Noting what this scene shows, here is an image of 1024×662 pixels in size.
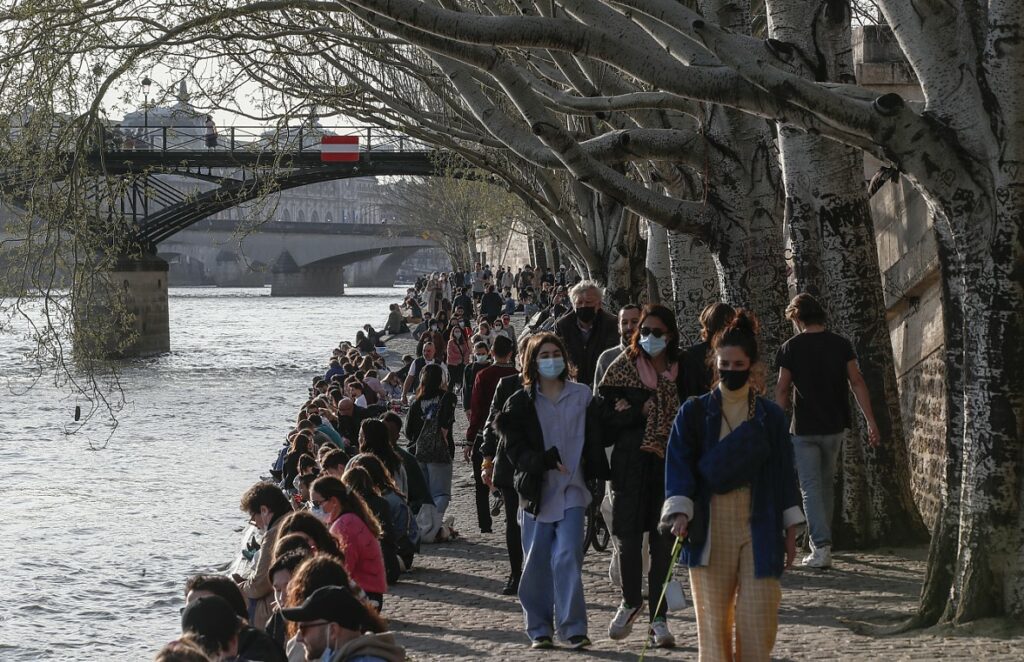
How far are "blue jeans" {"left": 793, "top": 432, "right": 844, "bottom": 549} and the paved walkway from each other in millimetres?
413

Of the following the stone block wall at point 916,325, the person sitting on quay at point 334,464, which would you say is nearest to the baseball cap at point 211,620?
the person sitting on quay at point 334,464

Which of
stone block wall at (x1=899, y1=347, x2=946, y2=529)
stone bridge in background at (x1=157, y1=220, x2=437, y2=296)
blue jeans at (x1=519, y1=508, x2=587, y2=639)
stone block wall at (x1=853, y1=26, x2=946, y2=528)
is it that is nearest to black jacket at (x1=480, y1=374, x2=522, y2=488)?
blue jeans at (x1=519, y1=508, x2=587, y2=639)

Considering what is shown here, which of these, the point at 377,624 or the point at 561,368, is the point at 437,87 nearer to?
the point at 561,368

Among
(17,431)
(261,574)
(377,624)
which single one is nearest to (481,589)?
(261,574)

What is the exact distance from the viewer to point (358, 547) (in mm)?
8297

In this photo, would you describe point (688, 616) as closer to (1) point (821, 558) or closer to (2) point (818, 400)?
(1) point (821, 558)

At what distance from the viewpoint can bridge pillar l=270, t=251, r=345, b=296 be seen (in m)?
118

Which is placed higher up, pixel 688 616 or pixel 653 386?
pixel 653 386

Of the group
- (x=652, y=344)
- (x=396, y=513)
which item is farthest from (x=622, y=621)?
(x=396, y=513)

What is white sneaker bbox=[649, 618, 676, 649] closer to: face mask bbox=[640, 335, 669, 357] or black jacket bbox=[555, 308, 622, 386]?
face mask bbox=[640, 335, 669, 357]

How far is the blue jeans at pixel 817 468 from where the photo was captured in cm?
941

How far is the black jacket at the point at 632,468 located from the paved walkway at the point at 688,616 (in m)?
0.63

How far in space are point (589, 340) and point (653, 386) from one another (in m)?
2.09

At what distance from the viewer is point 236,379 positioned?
45906 mm
